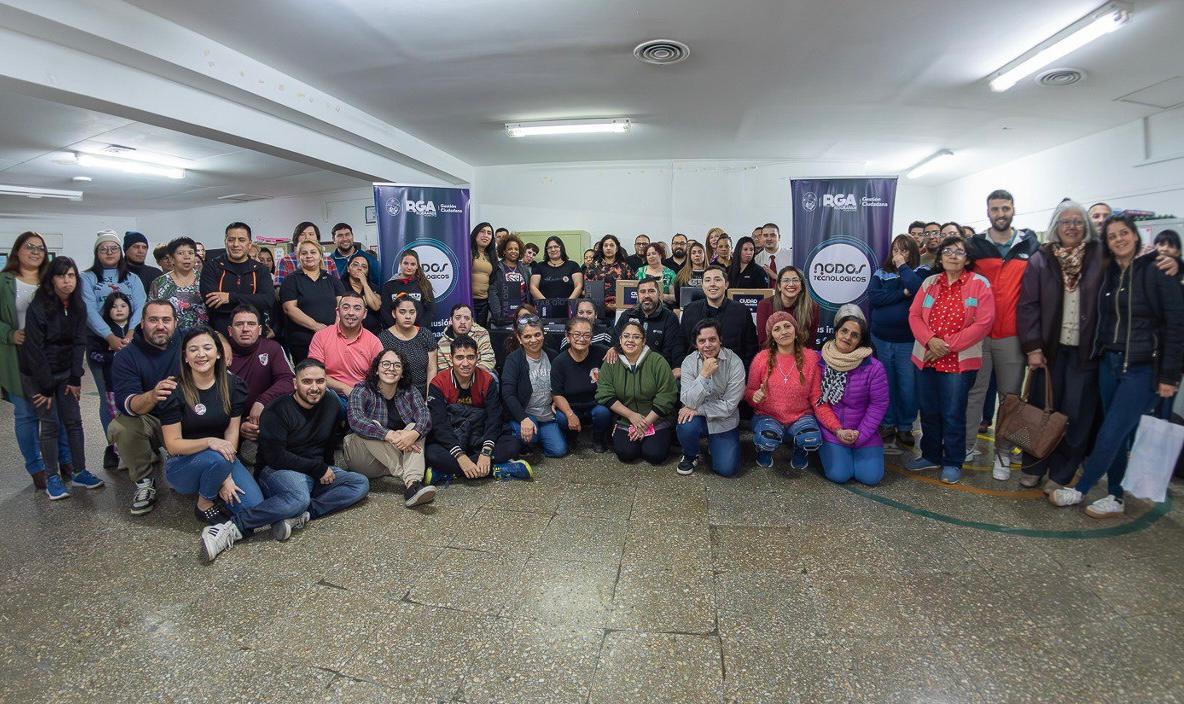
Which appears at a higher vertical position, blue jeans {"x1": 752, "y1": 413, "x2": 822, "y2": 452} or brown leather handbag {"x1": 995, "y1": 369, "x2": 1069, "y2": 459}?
brown leather handbag {"x1": 995, "y1": 369, "x2": 1069, "y2": 459}

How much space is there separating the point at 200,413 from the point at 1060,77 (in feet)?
24.7

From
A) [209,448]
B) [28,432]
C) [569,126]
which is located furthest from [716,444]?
[569,126]

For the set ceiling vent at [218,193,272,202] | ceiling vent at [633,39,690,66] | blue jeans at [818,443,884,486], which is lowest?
blue jeans at [818,443,884,486]

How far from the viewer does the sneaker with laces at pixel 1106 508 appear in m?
2.91

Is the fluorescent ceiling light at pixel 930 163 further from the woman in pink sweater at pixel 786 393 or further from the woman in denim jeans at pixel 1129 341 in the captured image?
the woman in pink sweater at pixel 786 393

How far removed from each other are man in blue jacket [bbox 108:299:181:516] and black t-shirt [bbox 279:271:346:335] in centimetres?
95

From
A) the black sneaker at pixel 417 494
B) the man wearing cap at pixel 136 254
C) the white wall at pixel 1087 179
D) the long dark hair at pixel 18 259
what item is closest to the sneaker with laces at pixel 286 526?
the black sneaker at pixel 417 494

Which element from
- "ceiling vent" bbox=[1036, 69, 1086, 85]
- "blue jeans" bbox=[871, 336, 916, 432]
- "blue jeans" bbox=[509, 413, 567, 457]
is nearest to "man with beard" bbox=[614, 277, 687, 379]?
"blue jeans" bbox=[509, 413, 567, 457]

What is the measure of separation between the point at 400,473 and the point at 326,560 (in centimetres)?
81

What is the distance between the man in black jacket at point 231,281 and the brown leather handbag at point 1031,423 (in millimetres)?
5018

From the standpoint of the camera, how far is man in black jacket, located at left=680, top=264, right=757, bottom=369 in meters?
4.10

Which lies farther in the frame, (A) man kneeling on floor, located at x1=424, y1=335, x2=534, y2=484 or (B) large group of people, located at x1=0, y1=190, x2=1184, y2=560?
(A) man kneeling on floor, located at x1=424, y1=335, x2=534, y2=484

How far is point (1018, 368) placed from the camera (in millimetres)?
3408

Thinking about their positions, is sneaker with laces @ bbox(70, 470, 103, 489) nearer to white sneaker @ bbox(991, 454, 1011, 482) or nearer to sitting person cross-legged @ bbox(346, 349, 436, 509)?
sitting person cross-legged @ bbox(346, 349, 436, 509)
